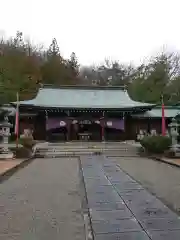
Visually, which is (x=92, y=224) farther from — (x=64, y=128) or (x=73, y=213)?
(x=64, y=128)

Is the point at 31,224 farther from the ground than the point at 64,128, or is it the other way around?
the point at 64,128

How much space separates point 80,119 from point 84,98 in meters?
4.13

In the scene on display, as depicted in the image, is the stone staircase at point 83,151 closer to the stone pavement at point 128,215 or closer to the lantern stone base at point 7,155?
the lantern stone base at point 7,155

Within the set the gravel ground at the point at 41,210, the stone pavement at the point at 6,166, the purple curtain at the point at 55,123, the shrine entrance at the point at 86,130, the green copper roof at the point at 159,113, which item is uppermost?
the green copper roof at the point at 159,113

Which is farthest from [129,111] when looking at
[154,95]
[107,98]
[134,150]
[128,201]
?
[128,201]

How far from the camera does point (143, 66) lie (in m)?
58.3

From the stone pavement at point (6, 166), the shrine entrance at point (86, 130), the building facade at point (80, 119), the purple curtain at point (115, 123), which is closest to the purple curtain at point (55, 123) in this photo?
the building facade at point (80, 119)

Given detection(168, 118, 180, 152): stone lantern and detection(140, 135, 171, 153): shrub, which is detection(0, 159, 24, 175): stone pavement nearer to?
detection(140, 135, 171, 153): shrub

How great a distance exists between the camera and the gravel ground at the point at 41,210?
5.15m

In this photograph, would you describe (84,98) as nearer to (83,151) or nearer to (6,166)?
(83,151)

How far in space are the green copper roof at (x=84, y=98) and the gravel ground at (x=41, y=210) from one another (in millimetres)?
23167

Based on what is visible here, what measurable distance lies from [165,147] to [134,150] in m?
3.78

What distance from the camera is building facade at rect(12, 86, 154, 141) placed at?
3341cm

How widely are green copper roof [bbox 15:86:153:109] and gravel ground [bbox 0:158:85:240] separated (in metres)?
23.2
